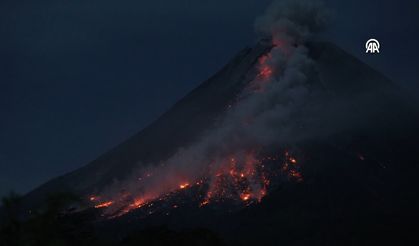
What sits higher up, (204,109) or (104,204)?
(204,109)

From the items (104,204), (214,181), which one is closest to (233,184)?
(214,181)

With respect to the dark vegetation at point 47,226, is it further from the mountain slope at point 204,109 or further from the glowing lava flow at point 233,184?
the mountain slope at point 204,109

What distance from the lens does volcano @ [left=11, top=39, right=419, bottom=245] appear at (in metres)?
65.1

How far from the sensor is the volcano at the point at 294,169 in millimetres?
65125

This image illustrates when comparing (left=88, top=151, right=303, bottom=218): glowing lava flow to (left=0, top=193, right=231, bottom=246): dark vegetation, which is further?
(left=88, top=151, right=303, bottom=218): glowing lava flow

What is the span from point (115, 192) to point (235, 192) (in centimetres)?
1694

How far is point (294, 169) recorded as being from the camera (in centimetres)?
7669

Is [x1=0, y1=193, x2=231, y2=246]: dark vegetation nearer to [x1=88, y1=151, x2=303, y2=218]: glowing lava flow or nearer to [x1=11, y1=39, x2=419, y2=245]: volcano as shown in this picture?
[x1=11, y1=39, x2=419, y2=245]: volcano

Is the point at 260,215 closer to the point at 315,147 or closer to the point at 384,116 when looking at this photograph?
the point at 315,147

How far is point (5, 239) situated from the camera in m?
20.0

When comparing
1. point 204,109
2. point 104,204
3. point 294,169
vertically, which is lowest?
point 294,169

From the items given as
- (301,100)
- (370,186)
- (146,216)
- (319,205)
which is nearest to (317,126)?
(301,100)

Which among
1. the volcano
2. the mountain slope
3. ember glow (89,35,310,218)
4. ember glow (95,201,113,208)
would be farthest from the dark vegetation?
the mountain slope

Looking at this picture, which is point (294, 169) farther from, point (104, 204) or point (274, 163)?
point (104, 204)
